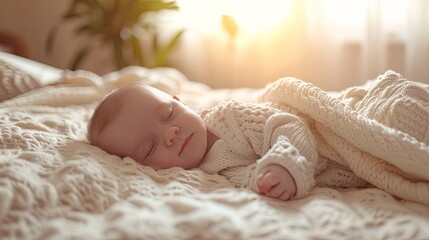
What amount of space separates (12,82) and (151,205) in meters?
0.98

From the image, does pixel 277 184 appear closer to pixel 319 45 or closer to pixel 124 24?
pixel 319 45

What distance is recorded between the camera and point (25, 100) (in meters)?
1.53

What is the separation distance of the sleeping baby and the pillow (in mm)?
576

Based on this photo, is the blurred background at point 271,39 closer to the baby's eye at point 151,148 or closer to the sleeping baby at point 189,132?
the sleeping baby at point 189,132

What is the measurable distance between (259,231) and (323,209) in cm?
13

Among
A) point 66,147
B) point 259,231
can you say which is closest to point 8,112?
point 66,147

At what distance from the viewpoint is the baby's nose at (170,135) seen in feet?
3.59

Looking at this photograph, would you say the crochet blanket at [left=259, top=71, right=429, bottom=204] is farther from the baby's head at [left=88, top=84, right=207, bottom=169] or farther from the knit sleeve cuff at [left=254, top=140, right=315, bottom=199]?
the baby's head at [left=88, top=84, right=207, bottom=169]

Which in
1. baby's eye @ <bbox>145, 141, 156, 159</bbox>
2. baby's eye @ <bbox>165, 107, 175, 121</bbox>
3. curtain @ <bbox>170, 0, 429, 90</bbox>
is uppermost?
baby's eye @ <bbox>165, 107, 175, 121</bbox>

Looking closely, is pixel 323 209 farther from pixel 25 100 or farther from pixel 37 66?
pixel 37 66

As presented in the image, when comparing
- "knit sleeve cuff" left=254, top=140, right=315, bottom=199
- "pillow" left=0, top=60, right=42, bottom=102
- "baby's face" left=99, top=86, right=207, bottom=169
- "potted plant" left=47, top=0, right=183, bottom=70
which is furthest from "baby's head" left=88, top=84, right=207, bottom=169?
"potted plant" left=47, top=0, right=183, bottom=70

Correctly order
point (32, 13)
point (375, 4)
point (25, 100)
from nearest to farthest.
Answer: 1. point (25, 100)
2. point (375, 4)
3. point (32, 13)

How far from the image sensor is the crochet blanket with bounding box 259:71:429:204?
922 millimetres

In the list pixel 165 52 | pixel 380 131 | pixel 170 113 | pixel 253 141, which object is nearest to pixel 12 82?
pixel 170 113
